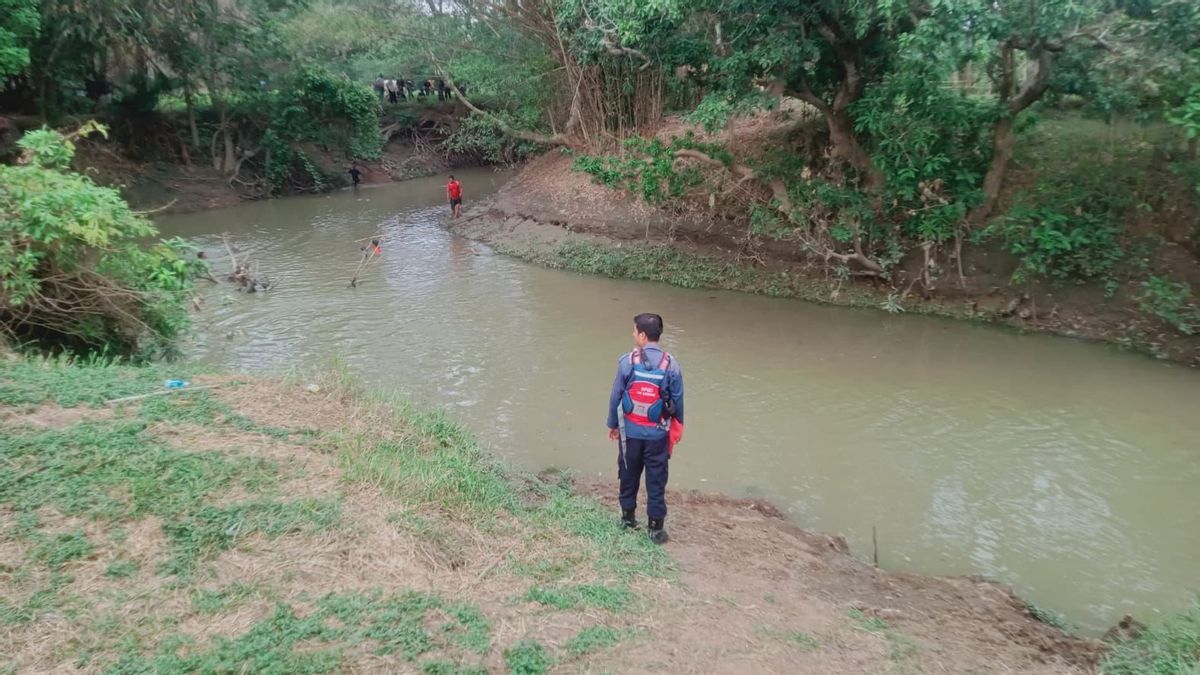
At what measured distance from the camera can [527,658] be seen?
3.42 m

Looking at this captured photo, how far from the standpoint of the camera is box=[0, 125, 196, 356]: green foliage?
22.0 feet

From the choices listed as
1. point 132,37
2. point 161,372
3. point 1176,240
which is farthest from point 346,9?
point 1176,240

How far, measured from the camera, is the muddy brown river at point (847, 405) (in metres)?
5.99

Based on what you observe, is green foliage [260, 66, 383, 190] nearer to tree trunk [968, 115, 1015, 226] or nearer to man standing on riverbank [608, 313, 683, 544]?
tree trunk [968, 115, 1015, 226]

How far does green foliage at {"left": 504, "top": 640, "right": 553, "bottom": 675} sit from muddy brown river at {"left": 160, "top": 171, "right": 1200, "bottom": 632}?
11.0ft

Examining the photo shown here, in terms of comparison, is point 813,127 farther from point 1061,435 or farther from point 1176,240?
point 1061,435

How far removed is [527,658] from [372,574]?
3.33 feet

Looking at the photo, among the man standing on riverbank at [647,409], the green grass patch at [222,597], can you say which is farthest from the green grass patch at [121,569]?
the man standing on riverbank at [647,409]

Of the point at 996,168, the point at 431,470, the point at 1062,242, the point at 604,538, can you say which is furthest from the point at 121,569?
the point at 996,168

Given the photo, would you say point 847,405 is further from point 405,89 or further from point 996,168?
point 405,89

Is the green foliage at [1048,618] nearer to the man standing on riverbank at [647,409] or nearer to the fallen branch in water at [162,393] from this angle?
the man standing on riverbank at [647,409]

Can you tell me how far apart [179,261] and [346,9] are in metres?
20.4

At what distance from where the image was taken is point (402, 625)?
137 inches

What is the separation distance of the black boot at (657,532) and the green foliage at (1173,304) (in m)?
8.22
